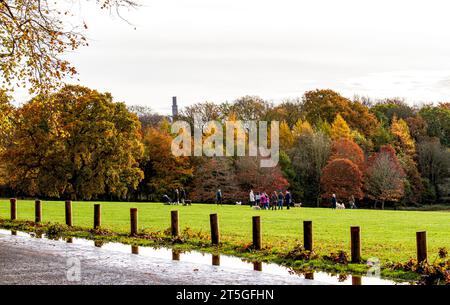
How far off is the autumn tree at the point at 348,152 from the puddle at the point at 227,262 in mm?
58190

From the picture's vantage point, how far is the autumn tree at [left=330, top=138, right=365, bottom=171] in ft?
248

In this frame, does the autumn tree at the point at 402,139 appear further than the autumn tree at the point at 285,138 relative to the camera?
Yes

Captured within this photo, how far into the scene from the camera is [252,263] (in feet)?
49.5

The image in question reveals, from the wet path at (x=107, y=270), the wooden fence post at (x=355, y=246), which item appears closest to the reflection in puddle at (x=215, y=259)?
the wet path at (x=107, y=270)

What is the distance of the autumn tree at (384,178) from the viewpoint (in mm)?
74188

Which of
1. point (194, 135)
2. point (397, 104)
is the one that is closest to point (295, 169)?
point (194, 135)

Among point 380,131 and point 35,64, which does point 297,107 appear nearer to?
point 380,131

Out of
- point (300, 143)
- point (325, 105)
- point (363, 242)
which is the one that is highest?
point (325, 105)

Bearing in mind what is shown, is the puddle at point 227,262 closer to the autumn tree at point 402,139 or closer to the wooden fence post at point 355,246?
the wooden fence post at point 355,246

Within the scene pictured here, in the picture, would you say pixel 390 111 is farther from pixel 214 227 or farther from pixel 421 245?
pixel 421 245

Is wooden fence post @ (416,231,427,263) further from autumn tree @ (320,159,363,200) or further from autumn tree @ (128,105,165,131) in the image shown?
autumn tree @ (128,105,165,131)

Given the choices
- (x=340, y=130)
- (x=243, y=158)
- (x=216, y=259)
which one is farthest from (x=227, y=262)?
(x=340, y=130)

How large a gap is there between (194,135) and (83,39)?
5654 centimetres

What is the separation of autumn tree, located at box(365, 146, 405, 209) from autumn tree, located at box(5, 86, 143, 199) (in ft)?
93.0
